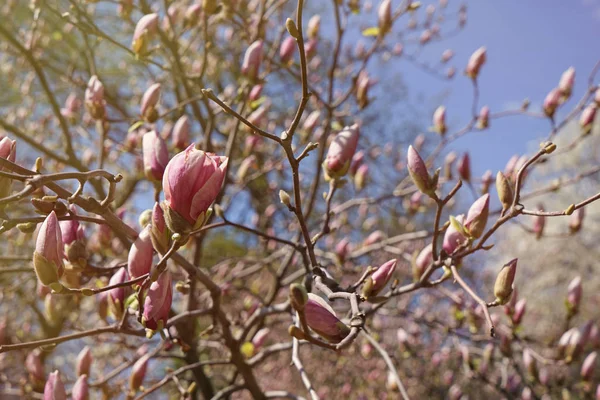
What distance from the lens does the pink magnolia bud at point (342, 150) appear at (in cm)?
88

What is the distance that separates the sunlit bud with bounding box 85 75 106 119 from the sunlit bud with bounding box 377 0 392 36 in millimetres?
811

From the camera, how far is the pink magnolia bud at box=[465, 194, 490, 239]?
0.79 meters

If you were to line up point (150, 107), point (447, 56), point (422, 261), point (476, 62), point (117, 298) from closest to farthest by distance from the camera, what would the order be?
point (117, 298)
point (422, 261)
point (150, 107)
point (476, 62)
point (447, 56)

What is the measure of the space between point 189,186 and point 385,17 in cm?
106

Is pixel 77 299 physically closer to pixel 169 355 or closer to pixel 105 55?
pixel 169 355

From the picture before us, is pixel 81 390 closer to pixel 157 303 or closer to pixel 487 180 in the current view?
pixel 157 303

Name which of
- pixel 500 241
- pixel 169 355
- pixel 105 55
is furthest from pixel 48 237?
pixel 500 241

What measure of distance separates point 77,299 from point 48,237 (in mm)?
706

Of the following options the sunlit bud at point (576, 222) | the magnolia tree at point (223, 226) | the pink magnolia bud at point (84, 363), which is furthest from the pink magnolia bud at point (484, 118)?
the pink magnolia bud at point (84, 363)

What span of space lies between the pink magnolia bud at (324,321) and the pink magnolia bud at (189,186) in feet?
0.61

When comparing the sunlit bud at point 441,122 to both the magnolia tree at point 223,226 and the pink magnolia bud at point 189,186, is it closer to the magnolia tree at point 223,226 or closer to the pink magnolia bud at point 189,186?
the magnolia tree at point 223,226

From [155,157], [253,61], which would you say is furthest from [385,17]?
[155,157]

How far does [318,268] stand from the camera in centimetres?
72

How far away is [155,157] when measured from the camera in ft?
2.67
